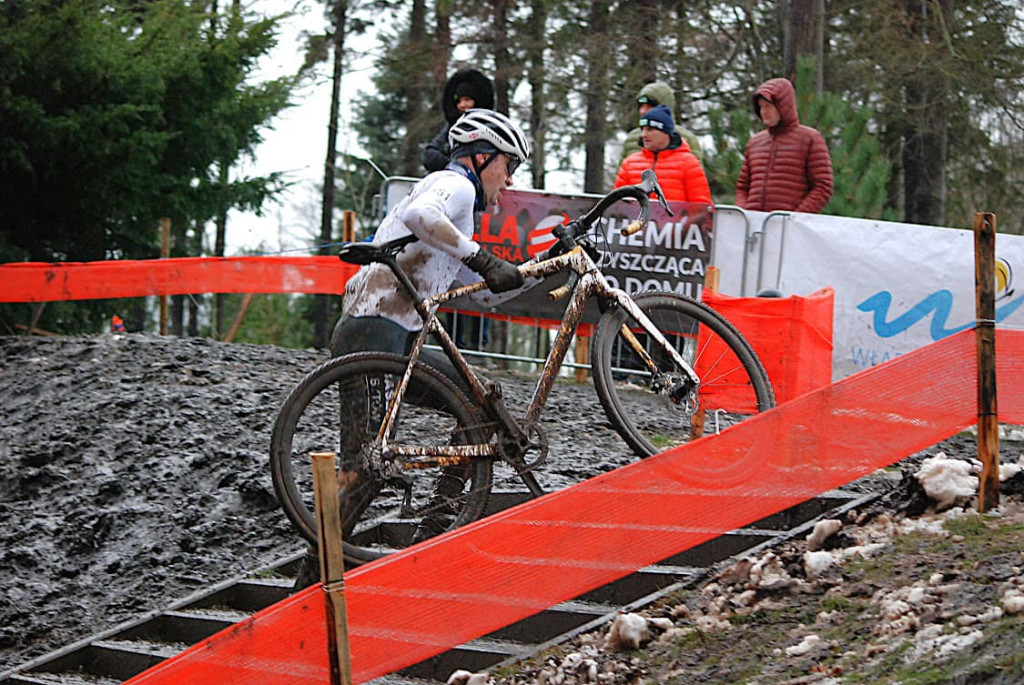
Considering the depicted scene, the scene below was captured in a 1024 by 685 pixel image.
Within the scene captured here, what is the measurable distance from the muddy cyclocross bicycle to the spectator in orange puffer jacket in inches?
188

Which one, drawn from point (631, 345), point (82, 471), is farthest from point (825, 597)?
point (82, 471)

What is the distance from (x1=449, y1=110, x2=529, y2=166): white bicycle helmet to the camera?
6.36 m

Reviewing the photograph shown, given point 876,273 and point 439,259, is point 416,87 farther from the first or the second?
point 439,259

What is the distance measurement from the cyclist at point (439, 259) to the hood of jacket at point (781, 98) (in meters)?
5.41

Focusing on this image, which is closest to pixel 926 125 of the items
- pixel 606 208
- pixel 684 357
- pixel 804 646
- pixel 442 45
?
pixel 442 45

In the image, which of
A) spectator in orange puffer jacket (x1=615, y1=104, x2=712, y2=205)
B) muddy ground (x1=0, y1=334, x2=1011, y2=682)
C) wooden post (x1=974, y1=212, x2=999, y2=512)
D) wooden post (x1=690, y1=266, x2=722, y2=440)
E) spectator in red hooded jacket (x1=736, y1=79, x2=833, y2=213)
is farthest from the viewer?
spectator in red hooded jacket (x1=736, y1=79, x2=833, y2=213)

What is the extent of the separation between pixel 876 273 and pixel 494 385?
6113mm

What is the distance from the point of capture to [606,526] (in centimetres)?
587

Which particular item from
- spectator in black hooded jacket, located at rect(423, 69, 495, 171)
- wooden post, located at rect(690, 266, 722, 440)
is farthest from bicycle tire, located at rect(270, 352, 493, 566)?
spectator in black hooded jacket, located at rect(423, 69, 495, 171)

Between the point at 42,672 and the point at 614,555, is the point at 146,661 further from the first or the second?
the point at 614,555

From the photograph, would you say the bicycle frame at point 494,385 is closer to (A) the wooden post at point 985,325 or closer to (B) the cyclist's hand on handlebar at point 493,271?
(B) the cyclist's hand on handlebar at point 493,271

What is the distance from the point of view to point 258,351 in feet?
44.2

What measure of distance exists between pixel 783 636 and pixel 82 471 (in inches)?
213

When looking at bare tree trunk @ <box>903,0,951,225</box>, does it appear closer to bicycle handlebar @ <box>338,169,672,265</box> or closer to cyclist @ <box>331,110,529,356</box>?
bicycle handlebar @ <box>338,169,672,265</box>
